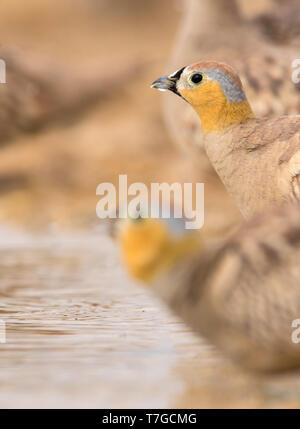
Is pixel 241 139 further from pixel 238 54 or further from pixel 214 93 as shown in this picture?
pixel 238 54

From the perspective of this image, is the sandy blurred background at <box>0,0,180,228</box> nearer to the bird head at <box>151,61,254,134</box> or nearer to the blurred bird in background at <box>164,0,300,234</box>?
the blurred bird in background at <box>164,0,300,234</box>

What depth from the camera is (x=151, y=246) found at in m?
3.18

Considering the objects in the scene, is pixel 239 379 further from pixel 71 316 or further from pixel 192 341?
pixel 71 316

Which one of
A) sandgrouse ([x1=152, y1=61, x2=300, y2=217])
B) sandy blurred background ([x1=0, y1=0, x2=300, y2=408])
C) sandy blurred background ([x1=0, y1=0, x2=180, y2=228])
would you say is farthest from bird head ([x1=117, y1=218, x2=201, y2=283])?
sandy blurred background ([x1=0, y1=0, x2=180, y2=228])

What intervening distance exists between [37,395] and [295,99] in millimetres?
3932

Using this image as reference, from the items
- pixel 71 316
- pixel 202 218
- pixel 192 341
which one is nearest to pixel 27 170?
pixel 202 218

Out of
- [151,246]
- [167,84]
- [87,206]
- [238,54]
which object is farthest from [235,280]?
[87,206]

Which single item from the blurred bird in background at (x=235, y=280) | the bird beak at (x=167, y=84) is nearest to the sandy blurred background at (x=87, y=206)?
the blurred bird in background at (x=235, y=280)

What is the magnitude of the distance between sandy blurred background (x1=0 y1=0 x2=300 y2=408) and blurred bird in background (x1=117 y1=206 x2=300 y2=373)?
17 cm

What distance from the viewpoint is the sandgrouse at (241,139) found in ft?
13.9

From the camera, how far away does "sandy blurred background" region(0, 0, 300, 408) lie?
10.9 ft

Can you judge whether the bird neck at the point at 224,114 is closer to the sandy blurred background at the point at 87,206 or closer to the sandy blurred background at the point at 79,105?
the sandy blurred background at the point at 87,206

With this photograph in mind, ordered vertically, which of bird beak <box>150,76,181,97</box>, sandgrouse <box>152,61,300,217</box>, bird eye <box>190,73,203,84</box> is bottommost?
sandgrouse <box>152,61,300,217</box>

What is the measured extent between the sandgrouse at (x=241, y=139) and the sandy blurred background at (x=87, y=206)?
0.68 m
